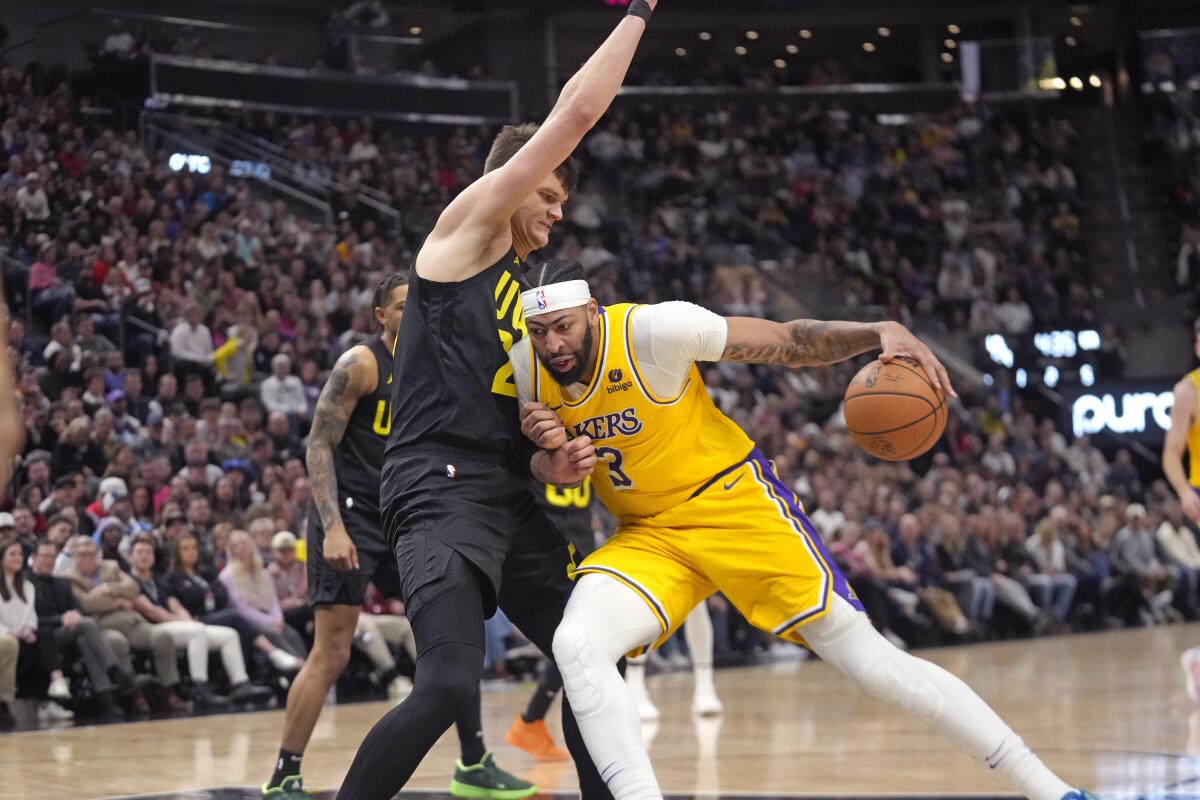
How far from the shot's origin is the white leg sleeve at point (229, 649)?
991 centimetres

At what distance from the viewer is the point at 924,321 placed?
66.3 feet

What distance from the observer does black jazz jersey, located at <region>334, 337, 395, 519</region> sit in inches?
230

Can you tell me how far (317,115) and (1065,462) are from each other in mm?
9927

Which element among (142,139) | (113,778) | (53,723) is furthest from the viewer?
(142,139)

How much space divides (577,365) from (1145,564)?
42.7 feet

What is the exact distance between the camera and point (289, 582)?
10.7 meters

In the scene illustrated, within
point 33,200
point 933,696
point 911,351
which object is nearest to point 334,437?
point 911,351

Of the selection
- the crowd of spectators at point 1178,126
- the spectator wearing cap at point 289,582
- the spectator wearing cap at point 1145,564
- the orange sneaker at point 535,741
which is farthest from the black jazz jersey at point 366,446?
the crowd of spectators at point 1178,126

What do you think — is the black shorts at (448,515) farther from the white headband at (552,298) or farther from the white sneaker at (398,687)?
the white sneaker at (398,687)

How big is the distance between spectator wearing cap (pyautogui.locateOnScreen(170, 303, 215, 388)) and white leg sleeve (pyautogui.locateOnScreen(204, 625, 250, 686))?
4.10 metres

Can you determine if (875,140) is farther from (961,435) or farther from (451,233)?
(451,233)

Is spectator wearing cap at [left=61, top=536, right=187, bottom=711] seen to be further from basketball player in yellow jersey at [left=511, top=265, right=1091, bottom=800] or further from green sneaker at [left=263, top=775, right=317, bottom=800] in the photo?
basketball player in yellow jersey at [left=511, top=265, right=1091, bottom=800]

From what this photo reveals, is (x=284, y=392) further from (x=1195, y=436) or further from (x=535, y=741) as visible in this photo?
(x=1195, y=436)

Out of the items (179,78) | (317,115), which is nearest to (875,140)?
(317,115)
